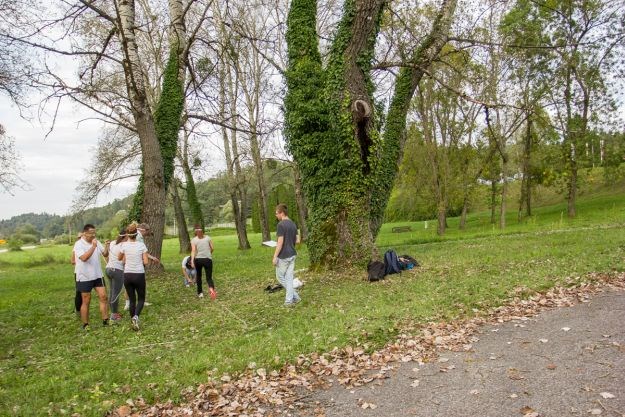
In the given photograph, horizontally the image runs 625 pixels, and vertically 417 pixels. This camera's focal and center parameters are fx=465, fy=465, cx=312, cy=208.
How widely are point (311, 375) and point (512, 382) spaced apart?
86.0 inches

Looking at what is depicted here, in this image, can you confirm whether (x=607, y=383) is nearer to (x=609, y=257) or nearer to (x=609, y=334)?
(x=609, y=334)

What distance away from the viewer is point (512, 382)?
4652 mm

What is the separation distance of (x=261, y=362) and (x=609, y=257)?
9.14 metres

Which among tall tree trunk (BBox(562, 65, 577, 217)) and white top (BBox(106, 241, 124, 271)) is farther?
tall tree trunk (BBox(562, 65, 577, 217))

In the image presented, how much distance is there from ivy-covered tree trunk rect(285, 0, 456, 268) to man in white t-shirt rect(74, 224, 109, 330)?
5471mm

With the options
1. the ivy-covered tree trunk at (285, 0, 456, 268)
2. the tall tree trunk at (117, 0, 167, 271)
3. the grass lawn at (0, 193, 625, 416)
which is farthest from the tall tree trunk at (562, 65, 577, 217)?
the tall tree trunk at (117, 0, 167, 271)

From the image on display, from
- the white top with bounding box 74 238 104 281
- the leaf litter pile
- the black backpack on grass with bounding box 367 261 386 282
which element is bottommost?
the leaf litter pile

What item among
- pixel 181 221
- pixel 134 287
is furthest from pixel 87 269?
pixel 181 221

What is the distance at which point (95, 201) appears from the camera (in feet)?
78.0

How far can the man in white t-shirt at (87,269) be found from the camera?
893cm

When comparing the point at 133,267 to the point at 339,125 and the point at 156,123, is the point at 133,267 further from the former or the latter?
the point at 156,123

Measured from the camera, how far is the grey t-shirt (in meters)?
9.30

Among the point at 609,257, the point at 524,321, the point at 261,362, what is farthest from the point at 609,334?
the point at 609,257

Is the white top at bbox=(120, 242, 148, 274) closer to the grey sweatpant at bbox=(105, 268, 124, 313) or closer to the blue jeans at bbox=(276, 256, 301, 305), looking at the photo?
the grey sweatpant at bbox=(105, 268, 124, 313)
